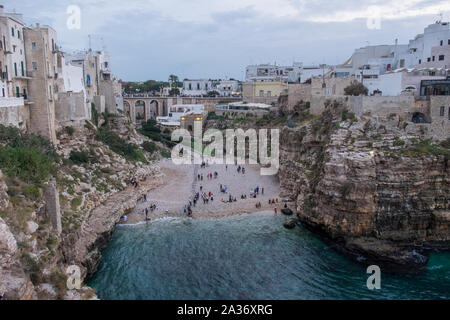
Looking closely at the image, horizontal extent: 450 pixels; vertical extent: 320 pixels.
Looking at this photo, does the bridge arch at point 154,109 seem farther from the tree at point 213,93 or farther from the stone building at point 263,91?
the stone building at point 263,91

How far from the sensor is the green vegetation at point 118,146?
35.0 meters

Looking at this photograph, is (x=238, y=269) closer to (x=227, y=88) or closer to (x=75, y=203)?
A: (x=75, y=203)

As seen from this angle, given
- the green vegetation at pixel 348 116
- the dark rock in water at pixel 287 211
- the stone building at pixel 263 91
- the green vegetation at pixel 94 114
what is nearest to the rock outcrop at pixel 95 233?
the green vegetation at pixel 94 114

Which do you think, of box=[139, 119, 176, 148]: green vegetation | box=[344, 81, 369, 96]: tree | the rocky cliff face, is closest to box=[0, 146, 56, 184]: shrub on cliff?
the rocky cliff face

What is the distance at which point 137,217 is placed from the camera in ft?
84.4

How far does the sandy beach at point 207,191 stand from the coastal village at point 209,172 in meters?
0.14

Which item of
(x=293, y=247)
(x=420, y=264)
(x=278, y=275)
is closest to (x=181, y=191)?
(x=293, y=247)

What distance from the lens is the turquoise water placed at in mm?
16891

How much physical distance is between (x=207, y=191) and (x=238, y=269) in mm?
13191

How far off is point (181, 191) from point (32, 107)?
44.8 feet

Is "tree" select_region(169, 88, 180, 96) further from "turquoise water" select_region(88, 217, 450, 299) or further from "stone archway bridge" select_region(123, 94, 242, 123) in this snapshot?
"turquoise water" select_region(88, 217, 450, 299)

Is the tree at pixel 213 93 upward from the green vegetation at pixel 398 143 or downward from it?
upward

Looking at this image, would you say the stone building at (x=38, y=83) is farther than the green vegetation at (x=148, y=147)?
No
